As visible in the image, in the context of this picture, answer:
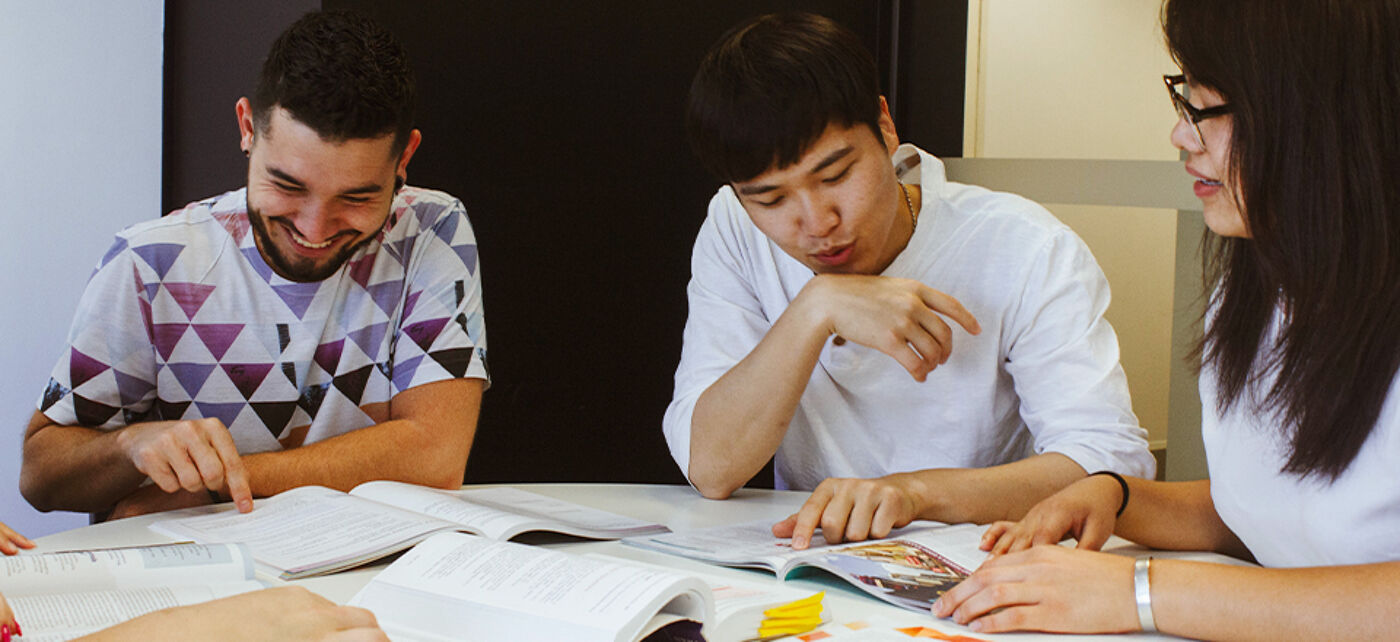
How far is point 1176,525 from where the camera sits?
4.31ft

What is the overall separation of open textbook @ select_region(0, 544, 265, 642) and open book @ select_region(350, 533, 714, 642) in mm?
153

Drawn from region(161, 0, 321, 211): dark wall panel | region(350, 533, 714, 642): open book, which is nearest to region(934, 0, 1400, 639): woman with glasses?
region(350, 533, 714, 642): open book

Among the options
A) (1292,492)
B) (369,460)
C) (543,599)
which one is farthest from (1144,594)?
(369,460)

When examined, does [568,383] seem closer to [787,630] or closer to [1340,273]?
[787,630]

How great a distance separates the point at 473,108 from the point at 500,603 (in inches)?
59.2

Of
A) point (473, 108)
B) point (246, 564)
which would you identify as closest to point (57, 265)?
point (473, 108)

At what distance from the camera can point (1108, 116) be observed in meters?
4.23

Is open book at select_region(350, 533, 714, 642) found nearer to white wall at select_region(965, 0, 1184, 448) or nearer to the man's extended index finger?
the man's extended index finger

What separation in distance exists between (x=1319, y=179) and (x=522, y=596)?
758mm

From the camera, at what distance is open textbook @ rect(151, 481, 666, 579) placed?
120cm

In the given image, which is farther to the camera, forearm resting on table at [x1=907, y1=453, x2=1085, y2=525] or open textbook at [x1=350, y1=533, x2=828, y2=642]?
forearm resting on table at [x1=907, y1=453, x2=1085, y2=525]

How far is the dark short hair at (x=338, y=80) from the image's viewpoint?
158cm

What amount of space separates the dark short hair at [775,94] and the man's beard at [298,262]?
1.87 feet

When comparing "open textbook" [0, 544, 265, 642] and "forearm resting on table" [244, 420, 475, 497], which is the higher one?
"open textbook" [0, 544, 265, 642]
